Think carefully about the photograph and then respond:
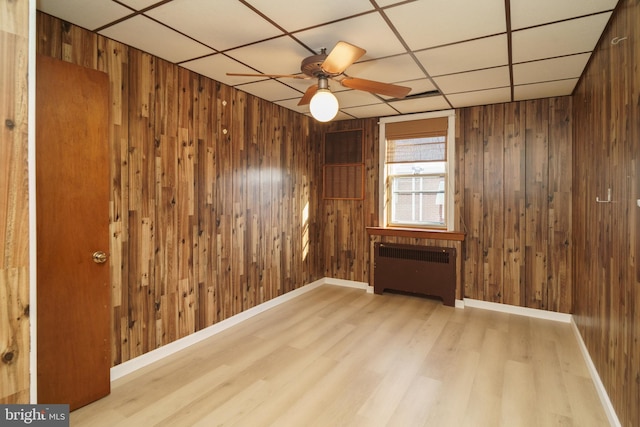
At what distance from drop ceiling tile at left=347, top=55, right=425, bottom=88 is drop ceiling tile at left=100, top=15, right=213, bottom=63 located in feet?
4.38

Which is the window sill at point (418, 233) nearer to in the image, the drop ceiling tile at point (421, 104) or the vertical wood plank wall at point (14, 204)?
the drop ceiling tile at point (421, 104)

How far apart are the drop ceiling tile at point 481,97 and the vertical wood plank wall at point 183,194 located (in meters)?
2.21

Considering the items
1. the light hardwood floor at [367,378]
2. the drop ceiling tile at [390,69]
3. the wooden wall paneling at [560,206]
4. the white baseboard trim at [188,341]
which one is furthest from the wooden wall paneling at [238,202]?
the wooden wall paneling at [560,206]

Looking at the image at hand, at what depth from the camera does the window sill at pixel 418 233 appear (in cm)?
449

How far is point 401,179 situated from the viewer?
16.7 feet

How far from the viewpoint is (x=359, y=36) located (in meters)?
2.49

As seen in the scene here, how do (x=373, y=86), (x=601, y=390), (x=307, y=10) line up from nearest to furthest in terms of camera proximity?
(x=307, y=10) < (x=601, y=390) < (x=373, y=86)

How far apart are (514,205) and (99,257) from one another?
4443 millimetres

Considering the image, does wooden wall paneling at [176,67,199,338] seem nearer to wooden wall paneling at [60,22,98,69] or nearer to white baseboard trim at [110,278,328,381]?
white baseboard trim at [110,278,328,381]

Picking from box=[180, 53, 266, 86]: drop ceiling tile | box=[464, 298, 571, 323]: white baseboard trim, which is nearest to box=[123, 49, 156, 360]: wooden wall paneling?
box=[180, 53, 266, 86]: drop ceiling tile

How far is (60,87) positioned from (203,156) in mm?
1374

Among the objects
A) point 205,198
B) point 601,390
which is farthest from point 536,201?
point 205,198

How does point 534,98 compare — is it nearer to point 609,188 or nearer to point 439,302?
point 609,188

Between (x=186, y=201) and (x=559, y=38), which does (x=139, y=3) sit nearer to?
(x=186, y=201)
